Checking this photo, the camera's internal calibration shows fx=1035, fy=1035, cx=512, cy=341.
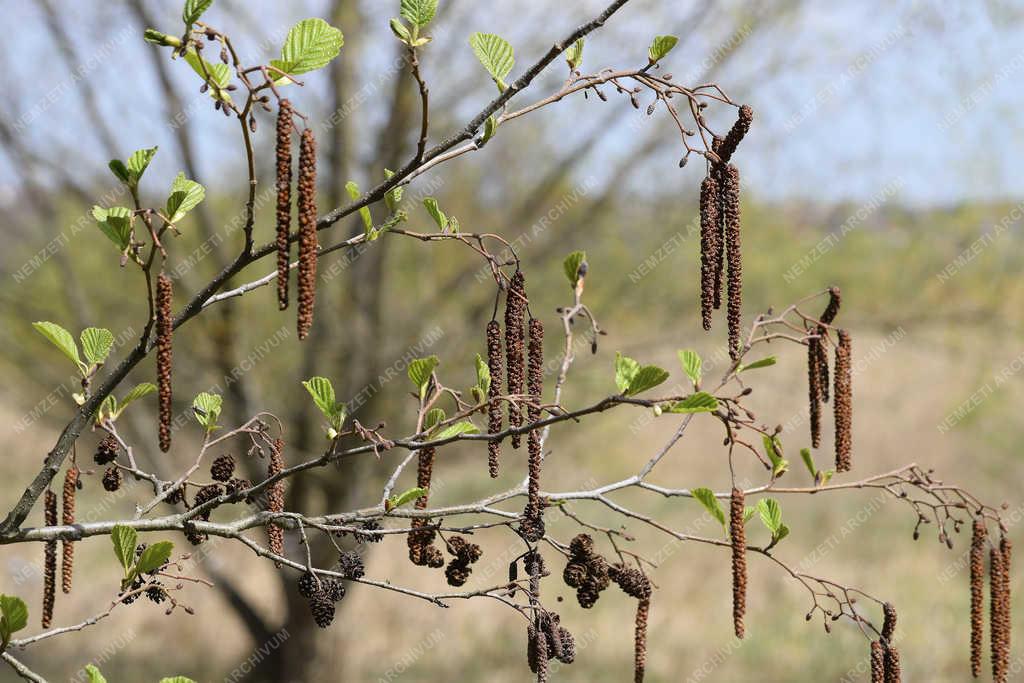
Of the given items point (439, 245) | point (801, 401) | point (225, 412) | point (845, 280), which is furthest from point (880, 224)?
point (225, 412)

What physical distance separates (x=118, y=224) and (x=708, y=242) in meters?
0.83

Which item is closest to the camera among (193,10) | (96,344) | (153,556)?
(193,10)

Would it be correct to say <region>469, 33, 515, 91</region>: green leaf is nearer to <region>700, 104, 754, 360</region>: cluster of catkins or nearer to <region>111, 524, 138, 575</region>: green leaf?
<region>700, 104, 754, 360</region>: cluster of catkins

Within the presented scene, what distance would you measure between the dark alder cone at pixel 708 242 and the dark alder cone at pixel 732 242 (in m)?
0.02

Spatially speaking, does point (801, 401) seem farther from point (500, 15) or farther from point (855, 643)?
point (500, 15)

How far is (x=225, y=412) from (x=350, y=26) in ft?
7.78

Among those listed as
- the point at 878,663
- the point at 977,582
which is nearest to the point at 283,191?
the point at 878,663

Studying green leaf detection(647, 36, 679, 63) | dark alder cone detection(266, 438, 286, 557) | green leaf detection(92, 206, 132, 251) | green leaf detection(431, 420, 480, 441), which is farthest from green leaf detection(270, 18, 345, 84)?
dark alder cone detection(266, 438, 286, 557)

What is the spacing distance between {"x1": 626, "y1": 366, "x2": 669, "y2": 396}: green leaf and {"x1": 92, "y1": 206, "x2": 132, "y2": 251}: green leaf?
0.70 metres

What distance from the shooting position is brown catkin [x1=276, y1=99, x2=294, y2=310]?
1206mm

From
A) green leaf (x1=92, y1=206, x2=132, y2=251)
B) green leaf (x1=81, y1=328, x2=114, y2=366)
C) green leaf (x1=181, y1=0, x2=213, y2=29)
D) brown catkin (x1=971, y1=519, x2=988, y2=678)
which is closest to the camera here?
green leaf (x1=181, y1=0, x2=213, y2=29)

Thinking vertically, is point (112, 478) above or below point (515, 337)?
below

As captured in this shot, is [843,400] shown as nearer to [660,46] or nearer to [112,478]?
[660,46]

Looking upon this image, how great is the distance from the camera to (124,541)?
1.48 metres
